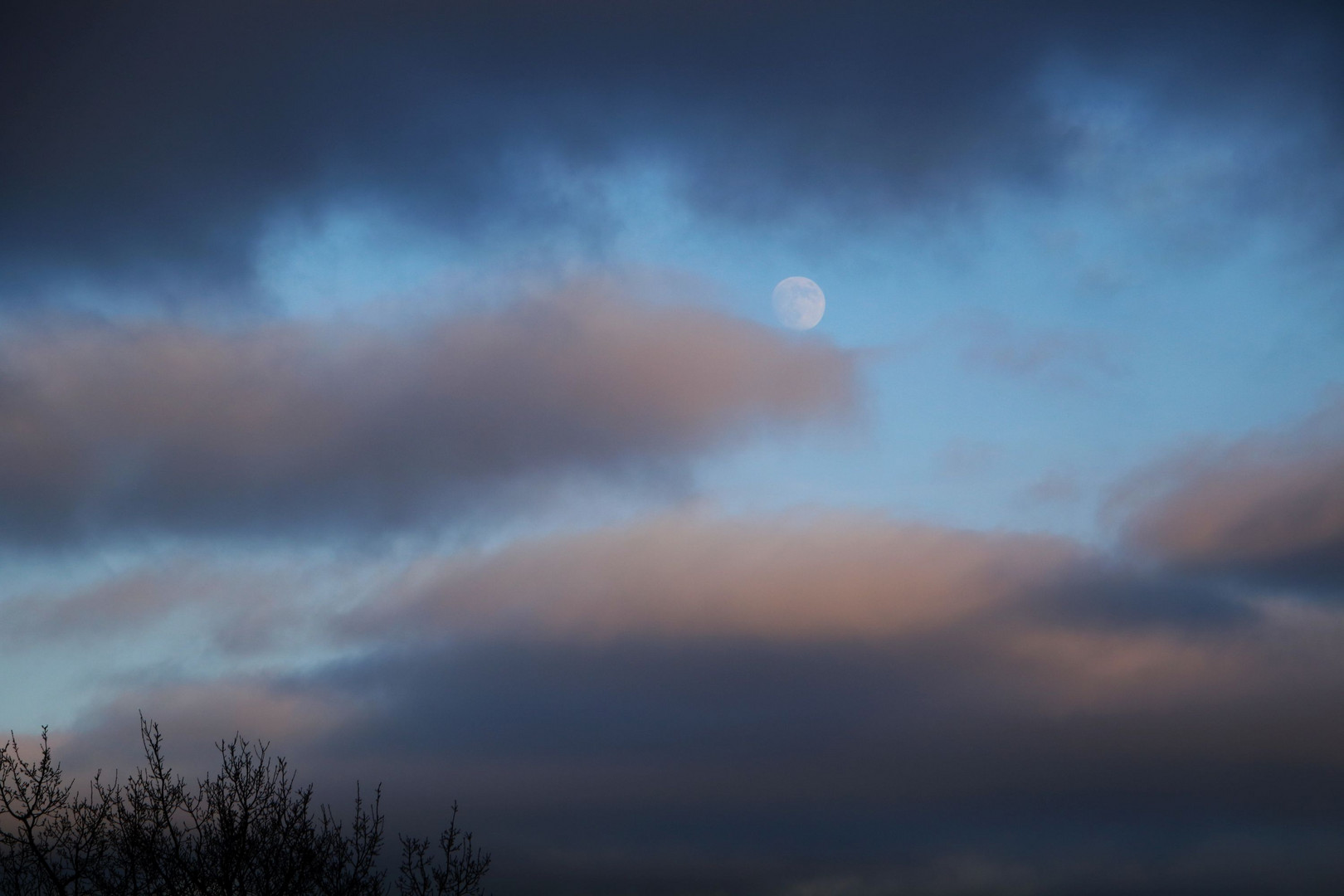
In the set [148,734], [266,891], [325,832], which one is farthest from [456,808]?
[148,734]

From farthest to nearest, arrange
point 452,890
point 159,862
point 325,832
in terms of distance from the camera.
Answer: point 452,890
point 325,832
point 159,862

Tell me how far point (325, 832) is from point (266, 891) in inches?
102

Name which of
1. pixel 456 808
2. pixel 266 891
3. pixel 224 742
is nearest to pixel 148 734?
pixel 224 742

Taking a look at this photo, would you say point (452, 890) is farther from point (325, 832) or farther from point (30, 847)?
point (30, 847)

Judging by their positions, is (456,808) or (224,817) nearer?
(224,817)

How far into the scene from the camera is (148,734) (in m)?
32.4

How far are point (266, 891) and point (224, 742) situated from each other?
13.7ft

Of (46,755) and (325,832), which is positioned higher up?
(46,755)

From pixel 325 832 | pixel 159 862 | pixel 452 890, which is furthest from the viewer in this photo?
pixel 452 890

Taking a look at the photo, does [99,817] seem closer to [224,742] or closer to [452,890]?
[224,742]

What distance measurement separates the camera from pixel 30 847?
102 ft

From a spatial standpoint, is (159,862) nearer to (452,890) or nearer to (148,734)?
(148,734)

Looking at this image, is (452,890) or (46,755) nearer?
(46,755)

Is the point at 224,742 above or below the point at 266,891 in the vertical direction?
above
